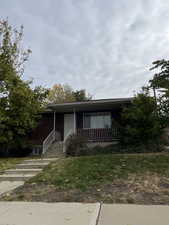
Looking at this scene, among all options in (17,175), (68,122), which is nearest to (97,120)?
(68,122)

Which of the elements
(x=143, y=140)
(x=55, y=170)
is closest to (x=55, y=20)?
(x=55, y=170)

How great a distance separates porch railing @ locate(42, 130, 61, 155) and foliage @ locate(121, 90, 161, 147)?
506 cm

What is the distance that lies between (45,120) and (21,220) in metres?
12.8

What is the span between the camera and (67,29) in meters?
9.79

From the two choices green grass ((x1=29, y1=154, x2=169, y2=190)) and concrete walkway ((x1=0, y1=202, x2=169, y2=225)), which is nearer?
Answer: concrete walkway ((x1=0, y1=202, x2=169, y2=225))

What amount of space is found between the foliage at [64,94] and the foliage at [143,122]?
90.3ft

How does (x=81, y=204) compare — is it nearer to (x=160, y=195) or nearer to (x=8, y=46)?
(x=160, y=195)

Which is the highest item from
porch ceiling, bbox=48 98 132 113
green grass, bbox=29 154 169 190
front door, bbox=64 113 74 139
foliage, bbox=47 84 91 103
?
foliage, bbox=47 84 91 103

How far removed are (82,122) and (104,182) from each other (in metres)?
9.82

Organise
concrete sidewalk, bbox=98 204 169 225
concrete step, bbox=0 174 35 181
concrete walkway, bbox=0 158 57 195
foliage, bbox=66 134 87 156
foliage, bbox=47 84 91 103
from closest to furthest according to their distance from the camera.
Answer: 1. concrete sidewalk, bbox=98 204 169 225
2. concrete walkway, bbox=0 158 57 195
3. concrete step, bbox=0 174 35 181
4. foliage, bbox=66 134 87 156
5. foliage, bbox=47 84 91 103

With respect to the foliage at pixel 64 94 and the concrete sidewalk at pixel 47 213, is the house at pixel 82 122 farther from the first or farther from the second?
the foliage at pixel 64 94

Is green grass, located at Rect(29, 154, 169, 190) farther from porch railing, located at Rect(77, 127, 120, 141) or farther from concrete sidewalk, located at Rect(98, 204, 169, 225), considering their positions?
porch railing, located at Rect(77, 127, 120, 141)

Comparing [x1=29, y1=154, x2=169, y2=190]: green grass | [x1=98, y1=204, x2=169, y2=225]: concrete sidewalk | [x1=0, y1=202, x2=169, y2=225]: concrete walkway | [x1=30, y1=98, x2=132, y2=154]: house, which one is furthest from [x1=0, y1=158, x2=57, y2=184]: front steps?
[x1=30, y1=98, x2=132, y2=154]: house

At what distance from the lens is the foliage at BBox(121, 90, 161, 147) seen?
1097cm
